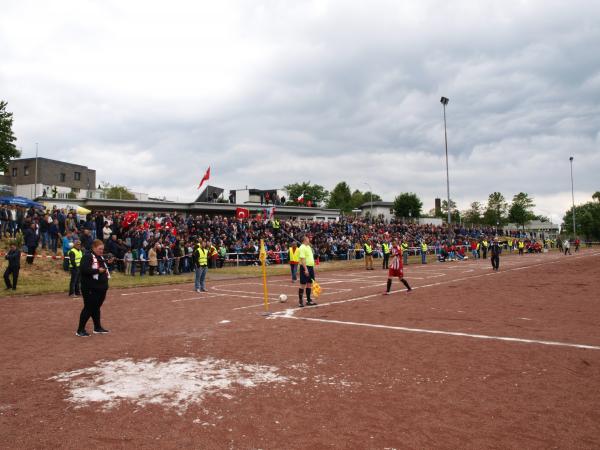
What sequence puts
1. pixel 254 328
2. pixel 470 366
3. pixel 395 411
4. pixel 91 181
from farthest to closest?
pixel 91 181 → pixel 254 328 → pixel 470 366 → pixel 395 411

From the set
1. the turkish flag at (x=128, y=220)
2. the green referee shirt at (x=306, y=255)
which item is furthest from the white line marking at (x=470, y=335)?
the turkish flag at (x=128, y=220)

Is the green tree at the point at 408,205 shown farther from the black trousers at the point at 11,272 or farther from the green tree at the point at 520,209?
the black trousers at the point at 11,272

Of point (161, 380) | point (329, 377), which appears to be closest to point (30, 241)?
point (161, 380)

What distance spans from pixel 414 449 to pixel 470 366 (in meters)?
3.07

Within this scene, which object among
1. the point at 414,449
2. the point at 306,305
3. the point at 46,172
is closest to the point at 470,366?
the point at 414,449

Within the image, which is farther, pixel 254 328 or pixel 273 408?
pixel 254 328

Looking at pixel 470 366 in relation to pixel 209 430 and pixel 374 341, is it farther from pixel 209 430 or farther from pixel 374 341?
pixel 209 430

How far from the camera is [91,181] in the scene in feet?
248

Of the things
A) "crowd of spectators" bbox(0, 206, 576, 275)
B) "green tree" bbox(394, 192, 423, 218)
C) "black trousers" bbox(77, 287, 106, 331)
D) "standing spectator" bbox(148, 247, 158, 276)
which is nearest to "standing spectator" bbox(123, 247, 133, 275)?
"crowd of spectators" bbox(0, 206, 576, 275)

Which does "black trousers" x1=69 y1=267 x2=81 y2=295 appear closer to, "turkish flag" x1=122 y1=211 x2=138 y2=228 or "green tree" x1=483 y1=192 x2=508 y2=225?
"turkish flag" x1=122 y1=211 x2=138 y2=228

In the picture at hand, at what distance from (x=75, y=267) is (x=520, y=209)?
104 meters

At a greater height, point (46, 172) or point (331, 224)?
point (46, 172)

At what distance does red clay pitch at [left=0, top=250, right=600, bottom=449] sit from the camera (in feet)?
15.1

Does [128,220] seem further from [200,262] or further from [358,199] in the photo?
[358,199]
